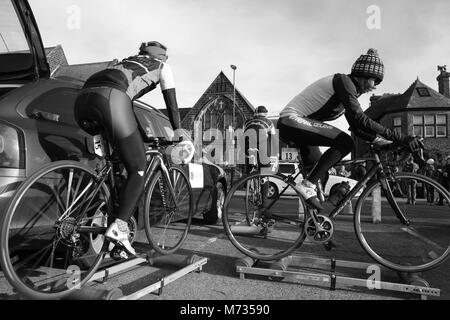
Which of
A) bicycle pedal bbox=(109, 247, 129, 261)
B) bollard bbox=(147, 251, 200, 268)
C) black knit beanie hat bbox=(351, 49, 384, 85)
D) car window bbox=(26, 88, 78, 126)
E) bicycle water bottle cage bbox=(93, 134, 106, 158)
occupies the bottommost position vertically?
bollard bbox=(147, 251, 200, 268)

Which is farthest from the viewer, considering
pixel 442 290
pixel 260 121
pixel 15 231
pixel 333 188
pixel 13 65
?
pixel 260 121

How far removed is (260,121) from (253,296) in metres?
4.14

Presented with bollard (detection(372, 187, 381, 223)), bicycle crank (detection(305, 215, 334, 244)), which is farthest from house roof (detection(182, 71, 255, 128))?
bicycle crank (detection(305, 215, 334, 244))

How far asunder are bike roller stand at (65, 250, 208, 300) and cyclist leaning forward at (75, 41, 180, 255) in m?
0.36

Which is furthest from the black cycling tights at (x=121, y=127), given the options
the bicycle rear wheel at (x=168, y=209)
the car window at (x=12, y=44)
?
the car window at (x=12, y=44)

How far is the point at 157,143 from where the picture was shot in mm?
3361

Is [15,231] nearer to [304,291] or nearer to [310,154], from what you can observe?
[304,291]

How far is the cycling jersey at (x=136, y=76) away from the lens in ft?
9.16

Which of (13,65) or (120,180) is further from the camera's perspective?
(13,65)

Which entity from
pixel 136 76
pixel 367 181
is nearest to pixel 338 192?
pixel 367 181

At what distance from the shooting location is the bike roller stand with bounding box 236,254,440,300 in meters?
2.68

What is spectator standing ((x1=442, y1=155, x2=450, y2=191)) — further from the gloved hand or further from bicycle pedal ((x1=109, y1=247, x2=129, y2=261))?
bicycle pedal ((x1=109, y1=247, x2=129, y2=261))

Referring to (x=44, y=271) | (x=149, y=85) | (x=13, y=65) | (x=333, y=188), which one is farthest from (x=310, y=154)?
(x=13, y=65)

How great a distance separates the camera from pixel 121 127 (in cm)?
272
